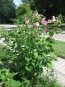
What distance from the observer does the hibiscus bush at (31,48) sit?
493cm

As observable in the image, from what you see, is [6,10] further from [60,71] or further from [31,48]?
[31,48]

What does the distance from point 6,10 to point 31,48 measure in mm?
64036

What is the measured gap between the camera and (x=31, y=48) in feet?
16.4

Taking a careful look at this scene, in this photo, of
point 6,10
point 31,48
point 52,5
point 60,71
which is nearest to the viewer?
point 31,48

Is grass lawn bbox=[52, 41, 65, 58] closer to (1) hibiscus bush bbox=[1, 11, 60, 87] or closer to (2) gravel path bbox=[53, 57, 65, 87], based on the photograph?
(2) gravel path bbox=[53, 57, 65, 87]

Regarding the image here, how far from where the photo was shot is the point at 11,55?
5387 mm

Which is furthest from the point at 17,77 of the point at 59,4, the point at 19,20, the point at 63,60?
the point at 59,4

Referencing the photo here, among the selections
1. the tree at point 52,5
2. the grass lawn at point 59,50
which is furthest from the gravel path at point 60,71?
the tree at point 52,5

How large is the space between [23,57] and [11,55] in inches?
18.2

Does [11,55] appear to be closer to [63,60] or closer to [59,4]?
[63,60]

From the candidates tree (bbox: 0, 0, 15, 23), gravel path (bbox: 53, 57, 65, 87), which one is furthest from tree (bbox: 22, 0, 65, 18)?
tree (bbox: 0, 0, 15, 23)

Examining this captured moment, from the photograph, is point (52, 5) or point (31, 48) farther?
point (52, 5)

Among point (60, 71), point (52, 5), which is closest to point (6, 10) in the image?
point (52, 5)

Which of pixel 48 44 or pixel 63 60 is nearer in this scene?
pixel 48 44
